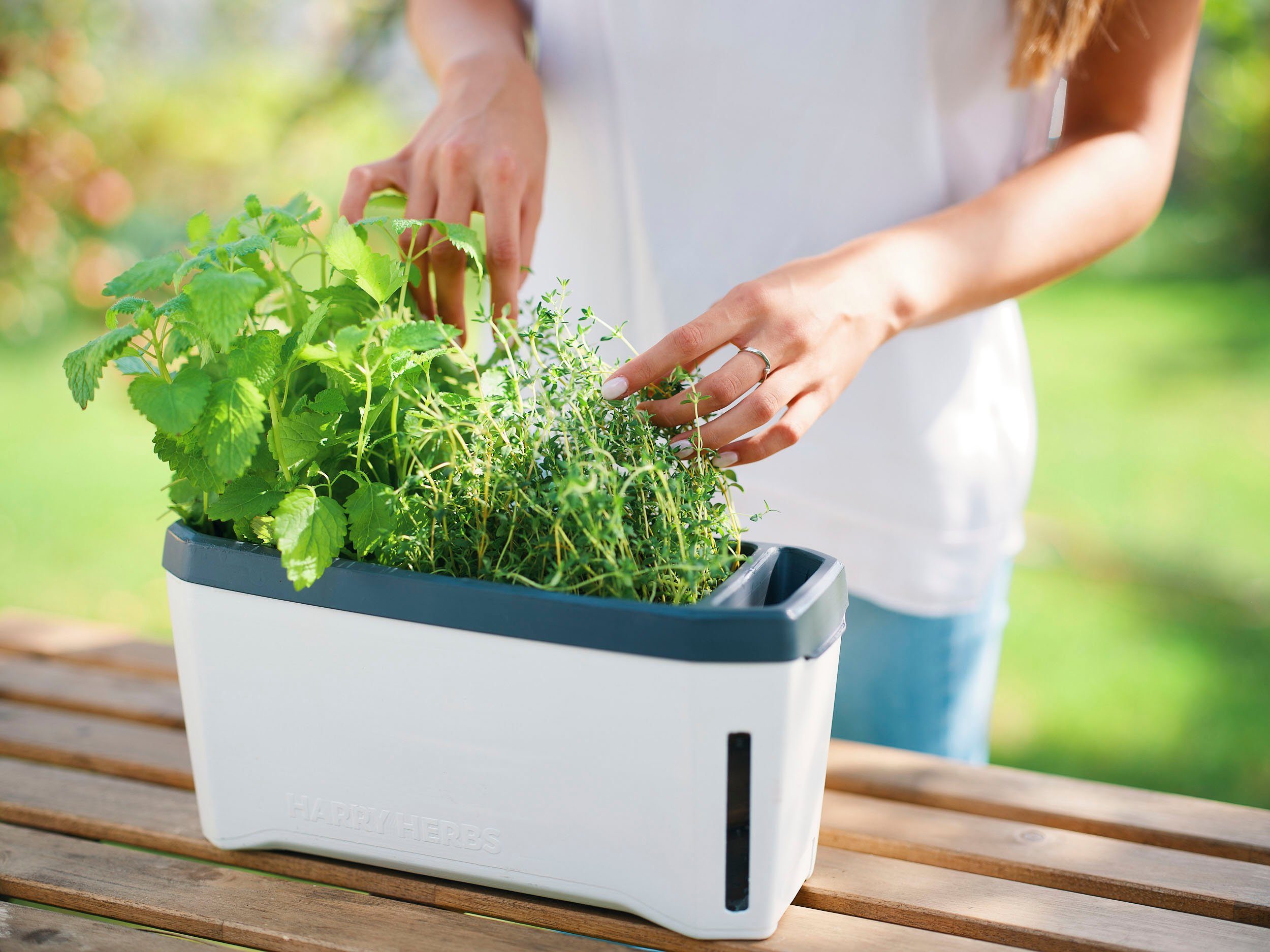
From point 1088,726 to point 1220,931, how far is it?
5.87ft

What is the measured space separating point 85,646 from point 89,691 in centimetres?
15

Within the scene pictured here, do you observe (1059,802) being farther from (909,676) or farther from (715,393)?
(715,393)

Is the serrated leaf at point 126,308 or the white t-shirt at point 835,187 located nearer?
the serrated leaf at point 126,308

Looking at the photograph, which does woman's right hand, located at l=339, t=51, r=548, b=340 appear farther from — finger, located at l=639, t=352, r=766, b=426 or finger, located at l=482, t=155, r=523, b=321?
finger, located at l=639, t=352, r=766, b=426

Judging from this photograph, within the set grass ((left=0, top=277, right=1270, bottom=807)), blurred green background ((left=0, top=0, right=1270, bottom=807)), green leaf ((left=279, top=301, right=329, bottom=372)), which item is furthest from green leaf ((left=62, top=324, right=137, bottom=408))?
grass ((left=0, top=277, right=1270, bottom=807))

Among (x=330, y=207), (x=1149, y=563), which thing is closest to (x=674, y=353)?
(x=1149, y=563)

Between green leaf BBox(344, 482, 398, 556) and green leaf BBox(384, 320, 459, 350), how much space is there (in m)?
0.10

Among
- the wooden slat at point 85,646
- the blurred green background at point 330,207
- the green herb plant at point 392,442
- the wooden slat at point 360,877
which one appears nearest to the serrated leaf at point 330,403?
the green herb plant at point 392,442

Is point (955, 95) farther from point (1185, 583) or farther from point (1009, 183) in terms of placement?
point (1185, 583)

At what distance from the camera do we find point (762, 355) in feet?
2.64

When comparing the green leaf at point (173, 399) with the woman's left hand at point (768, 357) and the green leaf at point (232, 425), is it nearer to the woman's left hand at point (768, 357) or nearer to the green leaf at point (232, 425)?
the green leaf at point (232, 425)

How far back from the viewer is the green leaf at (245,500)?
787 mm

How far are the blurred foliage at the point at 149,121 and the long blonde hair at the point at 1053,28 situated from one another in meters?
2.46

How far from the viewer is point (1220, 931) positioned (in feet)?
2.63
